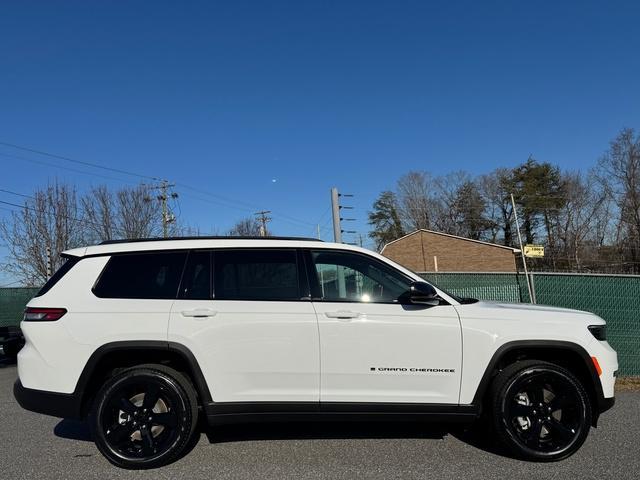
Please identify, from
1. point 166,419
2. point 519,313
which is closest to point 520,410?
point 519,313

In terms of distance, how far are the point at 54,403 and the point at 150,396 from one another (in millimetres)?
786

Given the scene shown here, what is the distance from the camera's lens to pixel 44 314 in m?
4.15

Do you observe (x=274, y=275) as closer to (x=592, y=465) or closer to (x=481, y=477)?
(x=481, y=477)

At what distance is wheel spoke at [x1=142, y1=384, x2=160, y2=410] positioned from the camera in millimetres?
4141

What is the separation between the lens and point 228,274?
434cm

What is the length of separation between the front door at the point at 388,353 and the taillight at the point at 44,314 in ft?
7.07

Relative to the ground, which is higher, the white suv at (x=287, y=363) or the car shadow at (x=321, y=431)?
the white suv at (x=287, y=363)

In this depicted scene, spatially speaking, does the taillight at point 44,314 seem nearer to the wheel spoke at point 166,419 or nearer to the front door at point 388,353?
the wheel spoke at point 166,419

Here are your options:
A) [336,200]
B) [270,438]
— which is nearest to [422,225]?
[336,200]

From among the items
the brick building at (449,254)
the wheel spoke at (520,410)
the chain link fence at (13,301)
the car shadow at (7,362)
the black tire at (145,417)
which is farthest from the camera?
the brick building at (449,254)

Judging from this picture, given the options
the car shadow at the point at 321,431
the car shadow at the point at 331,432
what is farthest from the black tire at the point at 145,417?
the car shadow at the point at 321,431

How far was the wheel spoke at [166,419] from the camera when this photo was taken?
414cm

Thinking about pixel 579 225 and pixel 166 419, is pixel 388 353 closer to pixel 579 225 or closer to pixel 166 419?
pixel 166 419

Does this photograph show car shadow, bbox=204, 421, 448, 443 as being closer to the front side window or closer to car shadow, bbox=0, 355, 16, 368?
the front side window
